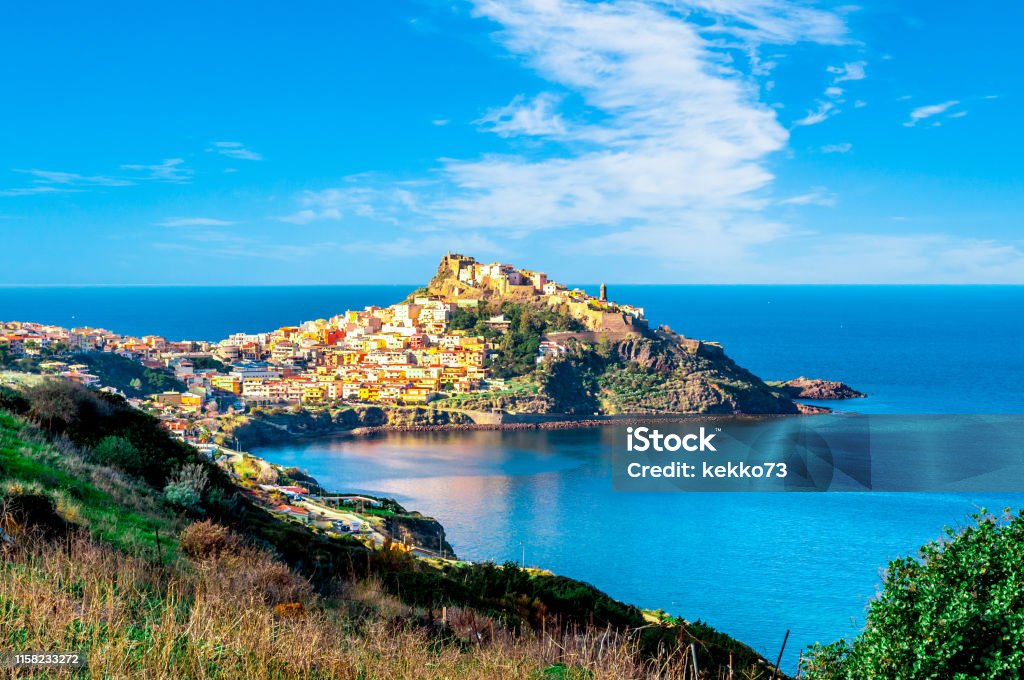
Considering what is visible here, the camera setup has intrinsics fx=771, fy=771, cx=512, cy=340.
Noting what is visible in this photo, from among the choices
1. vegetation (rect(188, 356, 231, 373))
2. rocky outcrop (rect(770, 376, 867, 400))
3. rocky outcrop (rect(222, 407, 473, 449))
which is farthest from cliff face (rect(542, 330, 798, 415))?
vegetation (rect(188, 356, 231, 373))

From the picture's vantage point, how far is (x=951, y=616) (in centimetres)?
283

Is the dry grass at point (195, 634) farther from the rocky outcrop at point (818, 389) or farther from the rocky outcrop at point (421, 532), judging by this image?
the rocky outcrop at point (818, 389)

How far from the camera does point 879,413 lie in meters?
30.5

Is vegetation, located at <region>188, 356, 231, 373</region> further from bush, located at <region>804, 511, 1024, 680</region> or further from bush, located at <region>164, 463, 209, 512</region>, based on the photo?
bush, located at <region>804, 511, 1024, 680</region>

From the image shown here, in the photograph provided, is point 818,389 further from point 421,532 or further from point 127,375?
point 127,375

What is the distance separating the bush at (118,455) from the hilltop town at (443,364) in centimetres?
2301

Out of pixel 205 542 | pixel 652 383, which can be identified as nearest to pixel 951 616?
pixel 205 542

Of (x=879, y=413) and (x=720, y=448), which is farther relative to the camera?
(x=879, y=413)

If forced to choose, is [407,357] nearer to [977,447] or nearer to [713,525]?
[713,525]

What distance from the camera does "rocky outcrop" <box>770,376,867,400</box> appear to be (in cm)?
3577

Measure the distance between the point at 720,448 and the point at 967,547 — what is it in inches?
1004

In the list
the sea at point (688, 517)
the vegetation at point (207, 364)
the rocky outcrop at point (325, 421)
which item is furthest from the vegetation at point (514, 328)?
the vegetation at point (207, 364)

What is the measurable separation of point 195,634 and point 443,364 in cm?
3650

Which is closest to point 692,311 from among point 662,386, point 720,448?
point 662,386
